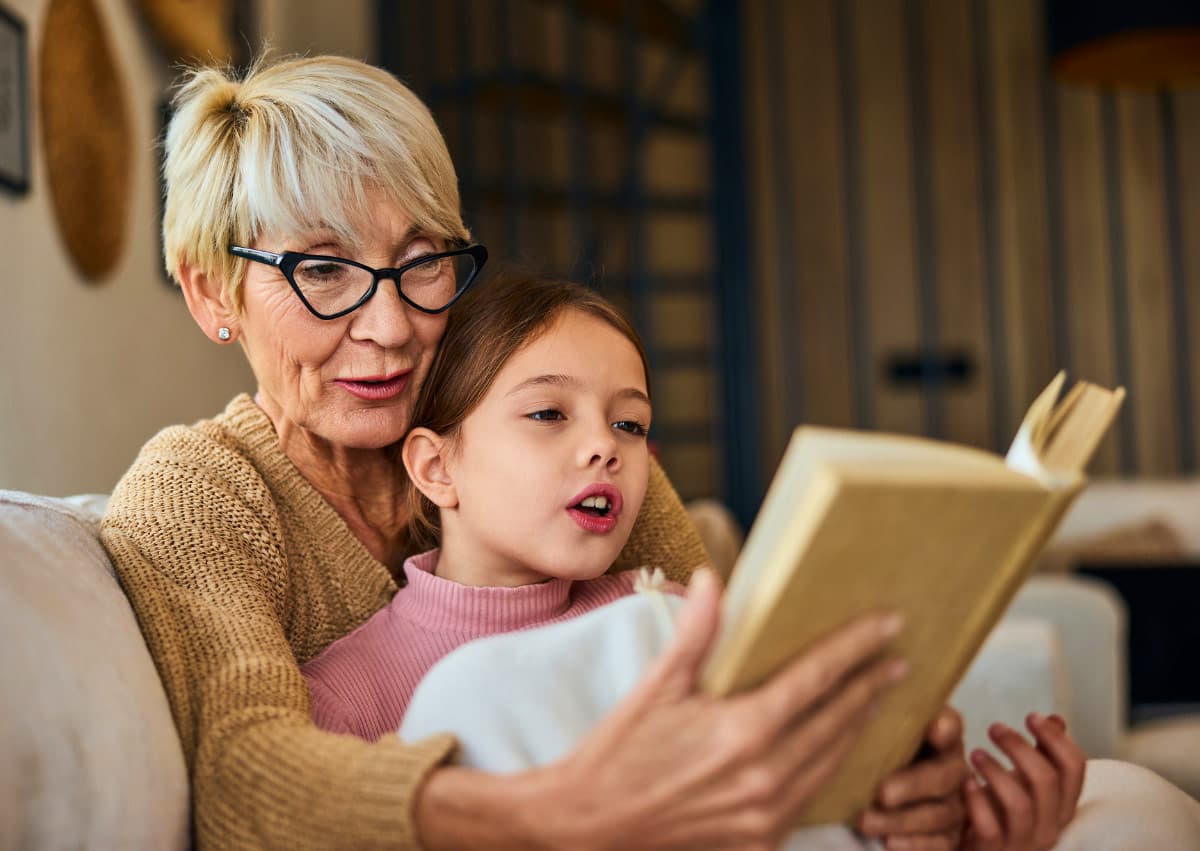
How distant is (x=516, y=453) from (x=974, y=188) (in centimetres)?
487

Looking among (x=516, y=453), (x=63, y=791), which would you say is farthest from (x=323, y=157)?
(x=63, y=791)

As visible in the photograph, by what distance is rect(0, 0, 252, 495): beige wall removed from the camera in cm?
211

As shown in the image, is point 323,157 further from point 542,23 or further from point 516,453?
point 542,23

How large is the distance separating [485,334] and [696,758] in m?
0.63

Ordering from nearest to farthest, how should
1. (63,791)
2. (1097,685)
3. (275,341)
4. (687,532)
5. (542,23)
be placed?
1. (63,791)
2. (275,341)
3. (687,532)
4. (1097,685)
5. (542,23)

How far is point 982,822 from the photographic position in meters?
0.88

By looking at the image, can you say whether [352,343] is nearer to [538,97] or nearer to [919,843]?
[919,843]

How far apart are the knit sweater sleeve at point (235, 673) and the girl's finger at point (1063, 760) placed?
1.48ft

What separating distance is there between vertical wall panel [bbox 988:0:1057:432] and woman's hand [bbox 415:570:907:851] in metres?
5.03

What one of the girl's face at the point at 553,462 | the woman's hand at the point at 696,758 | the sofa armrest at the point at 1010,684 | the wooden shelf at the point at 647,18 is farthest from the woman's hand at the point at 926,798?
the wooden shelf at the point at 647,18

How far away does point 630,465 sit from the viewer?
115 cm

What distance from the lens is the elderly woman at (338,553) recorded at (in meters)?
0.69

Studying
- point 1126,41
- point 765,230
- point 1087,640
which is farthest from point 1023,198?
point 1087,640

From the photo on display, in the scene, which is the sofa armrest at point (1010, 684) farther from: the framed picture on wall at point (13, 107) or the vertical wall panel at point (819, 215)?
the vertical wall panel at point (819, 215)
